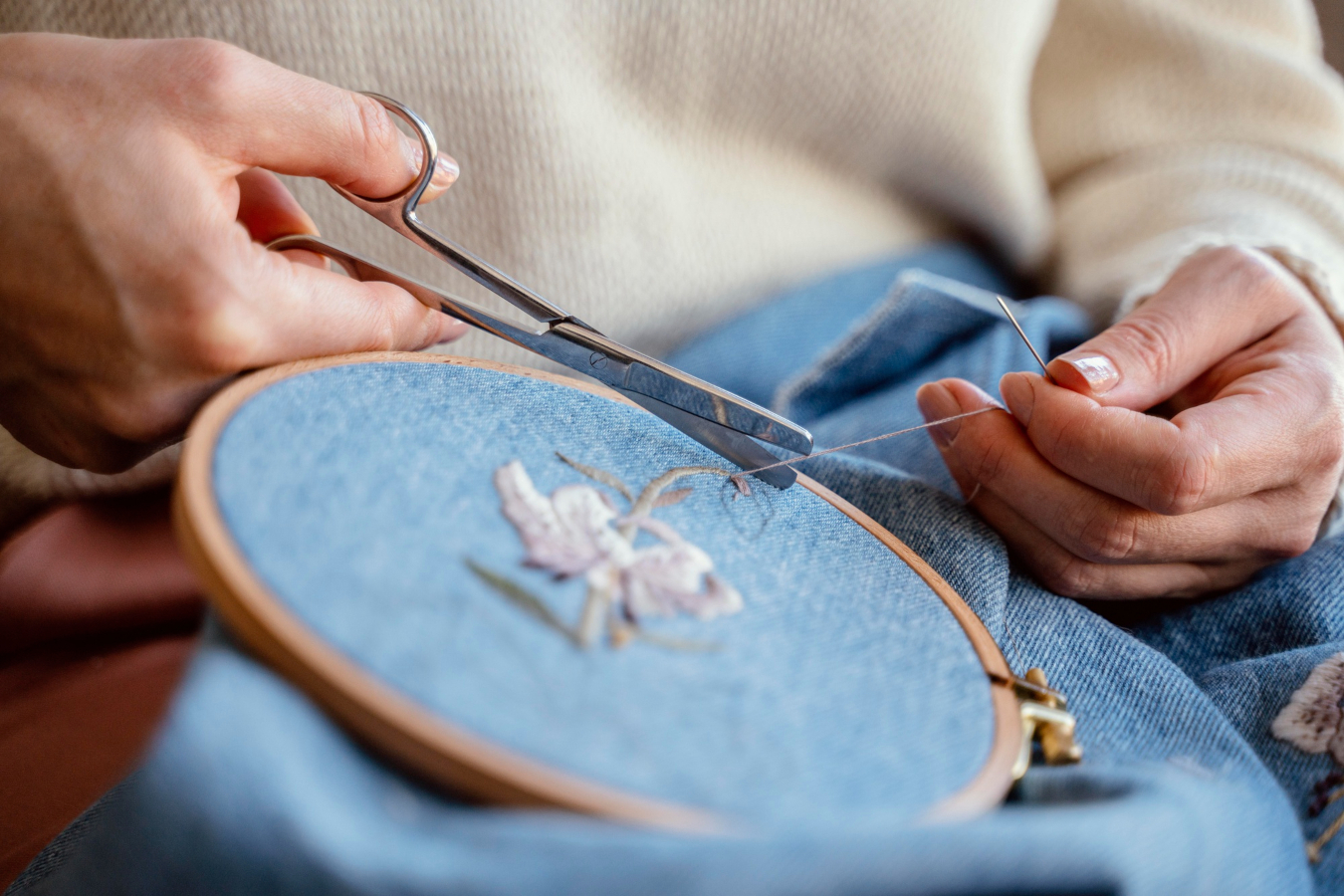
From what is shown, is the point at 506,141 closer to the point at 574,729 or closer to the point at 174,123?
the point at 174,123

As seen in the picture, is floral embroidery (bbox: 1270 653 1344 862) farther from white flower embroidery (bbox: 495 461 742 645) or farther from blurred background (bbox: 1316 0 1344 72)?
blurred background (bbox: 1316 0 1344 72)

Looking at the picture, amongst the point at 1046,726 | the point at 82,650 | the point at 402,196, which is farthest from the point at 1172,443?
the point at 82,650

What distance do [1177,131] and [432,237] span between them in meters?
1.08

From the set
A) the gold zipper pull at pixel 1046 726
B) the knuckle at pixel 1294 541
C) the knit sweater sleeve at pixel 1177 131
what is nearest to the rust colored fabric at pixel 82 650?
the gold zipper pull at pixel 1046 726

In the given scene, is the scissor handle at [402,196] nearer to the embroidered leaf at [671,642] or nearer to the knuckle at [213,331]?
the knuckle at [213,331]

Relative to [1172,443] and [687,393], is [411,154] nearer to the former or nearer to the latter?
[687,393]

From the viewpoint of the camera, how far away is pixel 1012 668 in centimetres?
52

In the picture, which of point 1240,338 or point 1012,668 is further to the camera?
point 1240,338

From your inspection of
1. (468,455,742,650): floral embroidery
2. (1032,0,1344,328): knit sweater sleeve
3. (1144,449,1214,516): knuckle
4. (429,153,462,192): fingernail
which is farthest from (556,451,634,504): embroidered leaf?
(1032,0,1344,328): knit sweater sleeve

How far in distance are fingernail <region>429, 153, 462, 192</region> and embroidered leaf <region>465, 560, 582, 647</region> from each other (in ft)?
1.01

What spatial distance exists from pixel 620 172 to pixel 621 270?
0.33ft

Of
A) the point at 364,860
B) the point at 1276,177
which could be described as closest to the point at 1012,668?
the point at 364,860

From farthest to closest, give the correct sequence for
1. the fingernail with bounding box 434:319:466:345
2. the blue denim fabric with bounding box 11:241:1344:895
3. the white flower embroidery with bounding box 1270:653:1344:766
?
the fingernail with bounding box 434:319:466:345 → the white flower embroidery with bounding box 1270:653:1344:766 → the blue denim fabric with bounding box 11:241:1344:895

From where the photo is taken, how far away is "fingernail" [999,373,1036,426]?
1.95 feet
